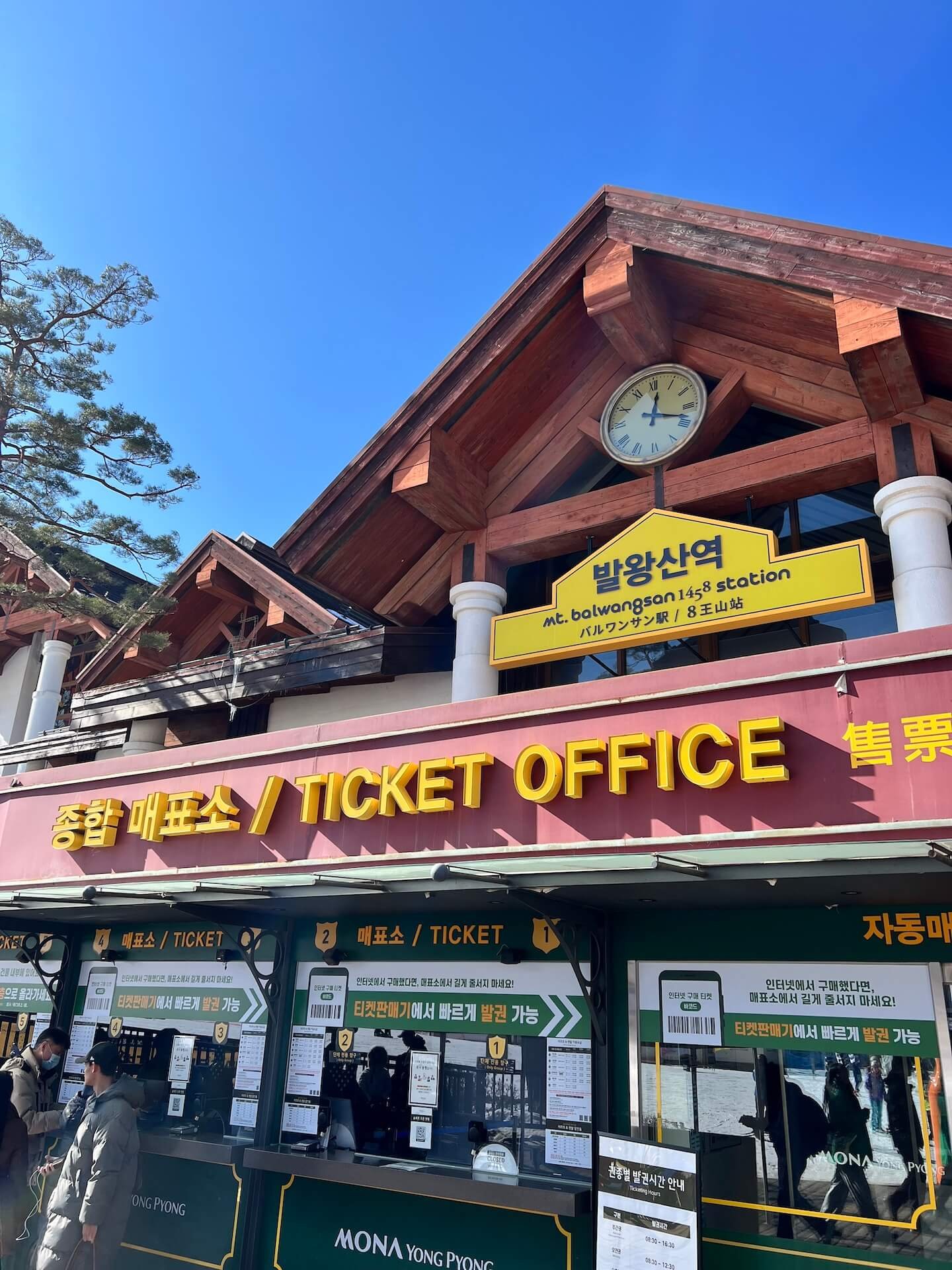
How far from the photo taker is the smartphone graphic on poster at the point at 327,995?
27.9 feet

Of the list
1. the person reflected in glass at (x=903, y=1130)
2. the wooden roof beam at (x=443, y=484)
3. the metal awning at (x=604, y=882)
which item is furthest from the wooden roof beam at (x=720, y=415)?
the person reflected in glass at (x=903, y=1130)

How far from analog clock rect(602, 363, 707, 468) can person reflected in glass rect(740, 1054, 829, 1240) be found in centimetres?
543

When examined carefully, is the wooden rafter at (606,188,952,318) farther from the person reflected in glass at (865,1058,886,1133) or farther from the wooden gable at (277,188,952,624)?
the person reflected in glass at (865,1058,886,1133)

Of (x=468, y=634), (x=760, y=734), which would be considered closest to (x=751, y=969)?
(x=760, y=734)

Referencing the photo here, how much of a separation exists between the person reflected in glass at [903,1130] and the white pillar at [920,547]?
Answer: 3.17m

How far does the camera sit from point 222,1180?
8.48m

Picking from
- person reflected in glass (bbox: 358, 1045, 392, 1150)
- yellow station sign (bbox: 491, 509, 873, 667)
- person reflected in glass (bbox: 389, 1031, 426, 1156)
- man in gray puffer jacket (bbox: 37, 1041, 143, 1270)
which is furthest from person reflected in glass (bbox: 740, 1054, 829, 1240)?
man in gray puffer jacket (bbox: 37, 1041, 143, 1270)

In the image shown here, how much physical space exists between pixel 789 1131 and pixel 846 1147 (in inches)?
14.3

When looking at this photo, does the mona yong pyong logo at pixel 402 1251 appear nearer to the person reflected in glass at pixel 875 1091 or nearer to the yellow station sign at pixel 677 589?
the person reflected in glass at pixel 875 1091

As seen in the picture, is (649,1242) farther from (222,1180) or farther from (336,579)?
(336,579)

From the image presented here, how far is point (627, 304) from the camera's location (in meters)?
8.73

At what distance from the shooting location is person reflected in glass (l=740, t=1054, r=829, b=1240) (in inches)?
238

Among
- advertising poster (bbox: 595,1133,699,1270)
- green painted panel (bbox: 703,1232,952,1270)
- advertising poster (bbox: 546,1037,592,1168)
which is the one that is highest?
advertising poster (bbox: 546,1037,592,1168)

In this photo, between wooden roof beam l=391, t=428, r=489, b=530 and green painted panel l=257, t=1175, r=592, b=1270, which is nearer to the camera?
green painted panel l=257, t=1175, r=592, b=1270
